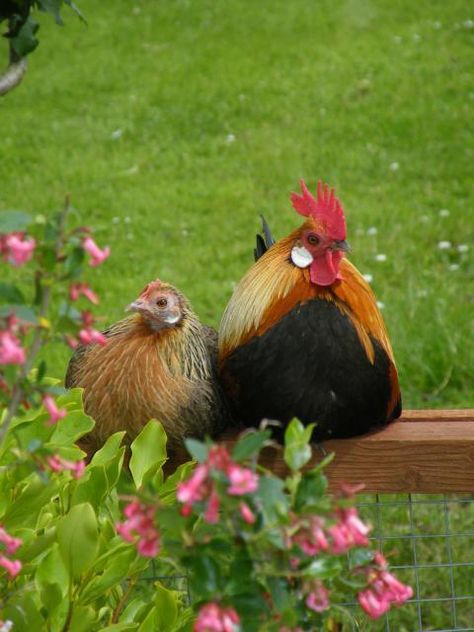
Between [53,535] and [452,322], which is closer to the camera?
[53,535]

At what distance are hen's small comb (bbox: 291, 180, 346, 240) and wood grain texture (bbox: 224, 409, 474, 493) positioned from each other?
369 mm

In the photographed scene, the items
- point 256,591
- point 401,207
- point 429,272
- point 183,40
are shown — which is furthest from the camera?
point 183,40

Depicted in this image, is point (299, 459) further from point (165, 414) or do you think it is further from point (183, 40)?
point (183, 40)

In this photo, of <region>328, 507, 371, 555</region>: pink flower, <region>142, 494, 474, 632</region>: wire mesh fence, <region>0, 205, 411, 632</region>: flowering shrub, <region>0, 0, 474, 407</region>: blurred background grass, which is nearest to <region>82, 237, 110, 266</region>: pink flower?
<region>0, 205, 411, 632</region>: flowering shrub

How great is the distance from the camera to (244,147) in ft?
21.0

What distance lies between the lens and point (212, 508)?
942 millimetres

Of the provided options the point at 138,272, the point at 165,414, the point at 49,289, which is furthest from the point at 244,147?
the point at 49,289

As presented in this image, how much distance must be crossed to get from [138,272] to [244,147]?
1742mm

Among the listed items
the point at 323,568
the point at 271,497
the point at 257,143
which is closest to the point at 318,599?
the point at 323,568

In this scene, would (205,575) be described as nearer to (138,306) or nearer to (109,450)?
(109,450)

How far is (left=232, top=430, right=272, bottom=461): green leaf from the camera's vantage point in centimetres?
99

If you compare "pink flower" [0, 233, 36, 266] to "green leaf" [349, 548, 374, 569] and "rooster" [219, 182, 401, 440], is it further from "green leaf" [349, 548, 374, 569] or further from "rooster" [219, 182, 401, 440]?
"rooster" [219, 182, 401, 440]

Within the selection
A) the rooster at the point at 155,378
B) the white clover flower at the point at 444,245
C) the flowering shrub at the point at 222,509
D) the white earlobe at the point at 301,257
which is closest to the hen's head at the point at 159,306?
the rooster at the point at 155,378

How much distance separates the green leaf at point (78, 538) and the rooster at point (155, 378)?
0.45m
